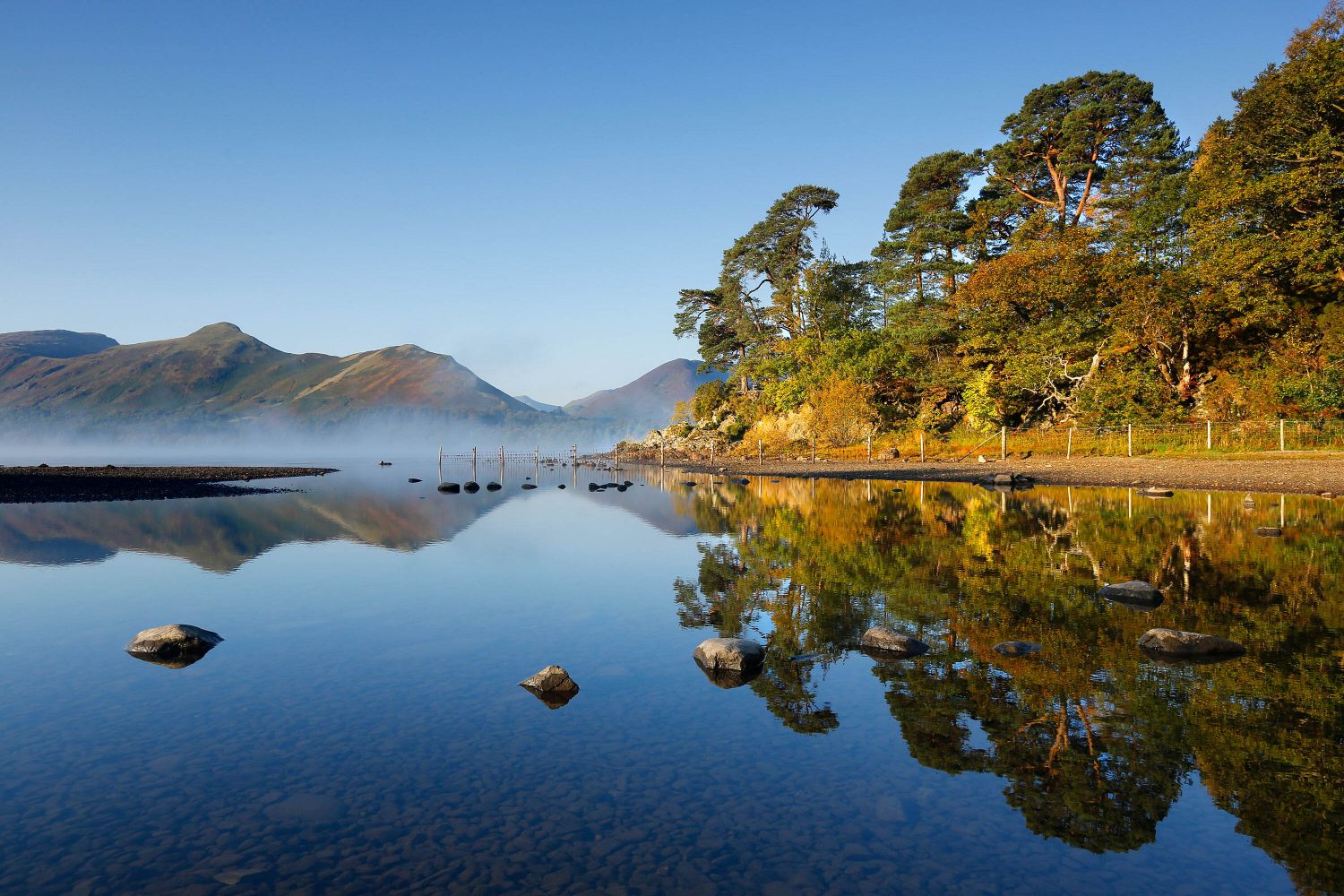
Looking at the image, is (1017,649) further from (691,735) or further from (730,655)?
(691,735)

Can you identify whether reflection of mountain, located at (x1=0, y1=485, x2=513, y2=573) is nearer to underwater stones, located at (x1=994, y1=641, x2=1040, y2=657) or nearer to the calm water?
the calm water

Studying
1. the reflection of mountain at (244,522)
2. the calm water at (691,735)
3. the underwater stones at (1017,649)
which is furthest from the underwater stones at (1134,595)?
the reflection of mountain at (244,522)

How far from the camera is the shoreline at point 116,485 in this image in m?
48.2

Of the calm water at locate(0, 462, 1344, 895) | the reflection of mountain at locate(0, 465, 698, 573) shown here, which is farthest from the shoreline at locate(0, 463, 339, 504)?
the calm water at locate(0, 462, 1344, 895)

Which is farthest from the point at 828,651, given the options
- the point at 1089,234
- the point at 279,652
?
the point at 1089,234

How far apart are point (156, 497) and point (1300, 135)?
75476mm

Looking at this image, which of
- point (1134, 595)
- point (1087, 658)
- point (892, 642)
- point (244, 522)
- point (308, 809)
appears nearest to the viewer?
point (308, 809)

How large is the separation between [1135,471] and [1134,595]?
33.2 m

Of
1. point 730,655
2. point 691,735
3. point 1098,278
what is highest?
point 1098,278

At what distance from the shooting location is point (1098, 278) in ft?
171

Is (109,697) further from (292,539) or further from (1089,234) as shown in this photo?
(1089,234)

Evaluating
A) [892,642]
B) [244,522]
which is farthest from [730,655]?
[244,522]

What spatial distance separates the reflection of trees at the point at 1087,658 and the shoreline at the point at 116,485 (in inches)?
1792

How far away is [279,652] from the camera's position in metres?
13.3
